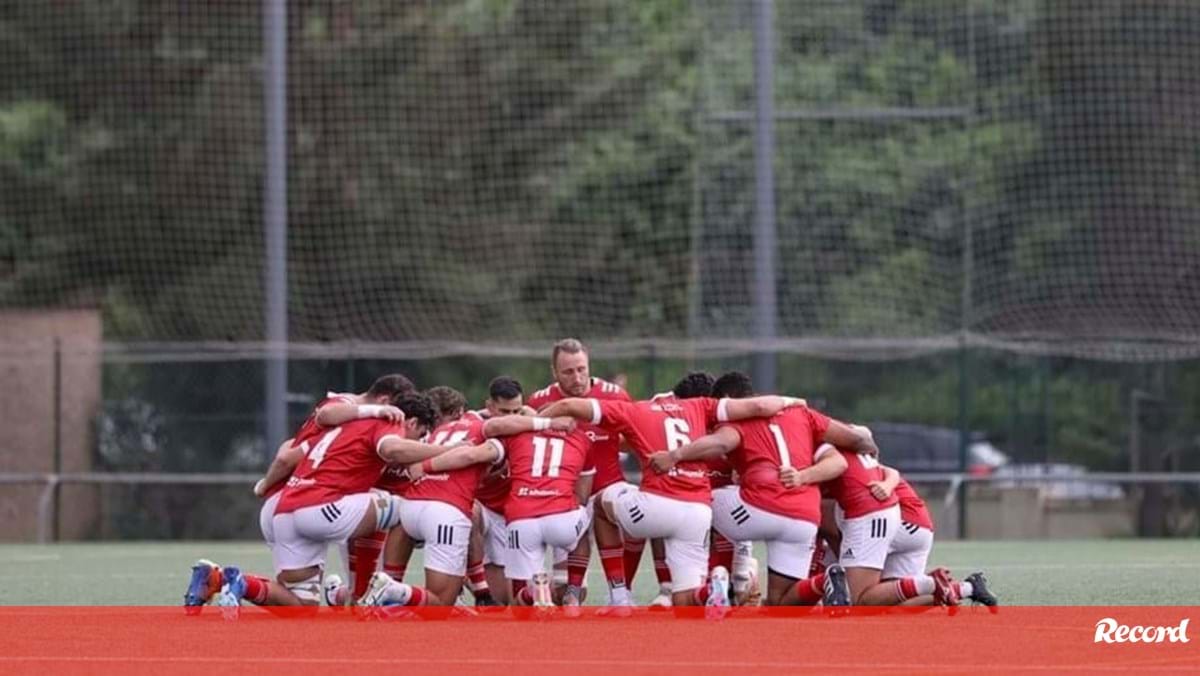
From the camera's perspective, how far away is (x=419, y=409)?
38.5 feet

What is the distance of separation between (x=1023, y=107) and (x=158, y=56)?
11.0m

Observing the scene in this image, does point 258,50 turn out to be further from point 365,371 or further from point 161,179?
point 365,371

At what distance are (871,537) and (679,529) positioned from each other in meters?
0.97

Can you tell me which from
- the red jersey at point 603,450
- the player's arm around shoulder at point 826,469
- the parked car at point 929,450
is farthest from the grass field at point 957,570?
the parked car at point 929,450

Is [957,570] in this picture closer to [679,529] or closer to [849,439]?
[849,439]

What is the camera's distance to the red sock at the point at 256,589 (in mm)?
11156

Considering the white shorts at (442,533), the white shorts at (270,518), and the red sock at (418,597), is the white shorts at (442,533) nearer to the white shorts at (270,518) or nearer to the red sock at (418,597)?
the red sock at (418,597)

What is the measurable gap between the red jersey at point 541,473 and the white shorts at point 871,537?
1.45m

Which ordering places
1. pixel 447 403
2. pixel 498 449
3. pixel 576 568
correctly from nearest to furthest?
pixel 498 449 < pixel 576 568 < pixel 447 403

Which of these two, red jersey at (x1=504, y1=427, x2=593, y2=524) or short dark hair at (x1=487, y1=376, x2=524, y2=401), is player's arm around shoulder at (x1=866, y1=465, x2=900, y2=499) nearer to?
red jersey at (x1=504, y1=427, x2=593, y2=524)

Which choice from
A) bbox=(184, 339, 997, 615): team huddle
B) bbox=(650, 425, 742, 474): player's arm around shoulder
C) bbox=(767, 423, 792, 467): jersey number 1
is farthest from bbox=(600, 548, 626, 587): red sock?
bbox=(767, 423, 792, 467): jersey number 1

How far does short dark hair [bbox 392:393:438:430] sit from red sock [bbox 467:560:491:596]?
0.90 m

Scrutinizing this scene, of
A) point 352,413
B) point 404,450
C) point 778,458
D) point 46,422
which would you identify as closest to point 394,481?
point 352,413

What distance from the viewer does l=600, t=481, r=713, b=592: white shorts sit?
11.2 m
